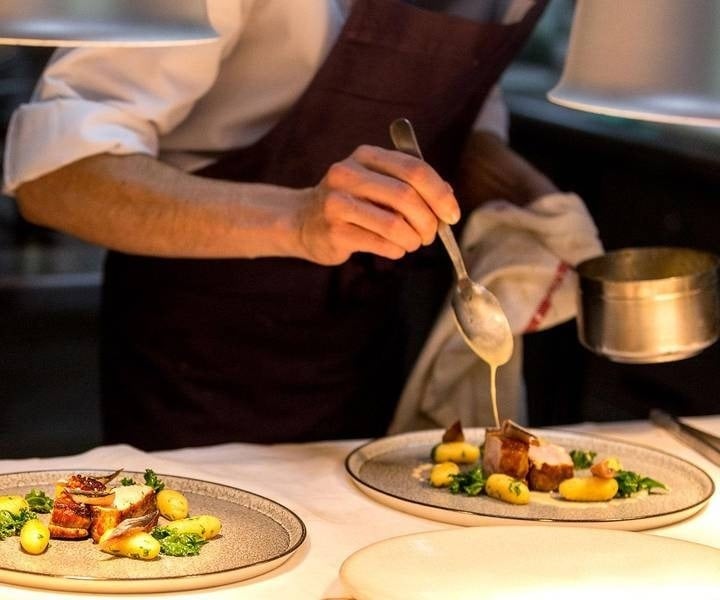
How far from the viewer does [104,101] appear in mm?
1662

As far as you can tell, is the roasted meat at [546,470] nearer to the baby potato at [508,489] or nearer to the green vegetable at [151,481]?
the baby potato at [508,489]

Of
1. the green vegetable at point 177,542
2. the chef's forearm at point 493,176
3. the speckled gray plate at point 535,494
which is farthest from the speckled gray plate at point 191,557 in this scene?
the chef's forearm at point 493,176

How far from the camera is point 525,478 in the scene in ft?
4.53

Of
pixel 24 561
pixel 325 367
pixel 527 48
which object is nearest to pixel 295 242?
pixel 325 367

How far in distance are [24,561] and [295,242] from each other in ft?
1.86

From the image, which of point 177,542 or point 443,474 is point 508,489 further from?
point 177,542

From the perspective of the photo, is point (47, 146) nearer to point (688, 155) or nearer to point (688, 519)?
point (688, 519)

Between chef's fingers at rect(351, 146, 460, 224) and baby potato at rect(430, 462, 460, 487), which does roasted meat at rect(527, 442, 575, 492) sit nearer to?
baby potato at rect(430, 462, 460, 487)

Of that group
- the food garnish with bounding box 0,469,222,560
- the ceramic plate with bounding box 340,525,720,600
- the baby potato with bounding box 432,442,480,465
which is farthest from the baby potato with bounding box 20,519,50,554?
the baby potato with bounding box 432,442,480,465

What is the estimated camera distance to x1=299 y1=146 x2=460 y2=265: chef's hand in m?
1.38

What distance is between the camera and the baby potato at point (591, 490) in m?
1.35

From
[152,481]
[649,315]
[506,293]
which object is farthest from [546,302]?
[152,481]

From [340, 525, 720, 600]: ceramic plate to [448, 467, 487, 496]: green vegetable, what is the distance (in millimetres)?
177

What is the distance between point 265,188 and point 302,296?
0.32 m
